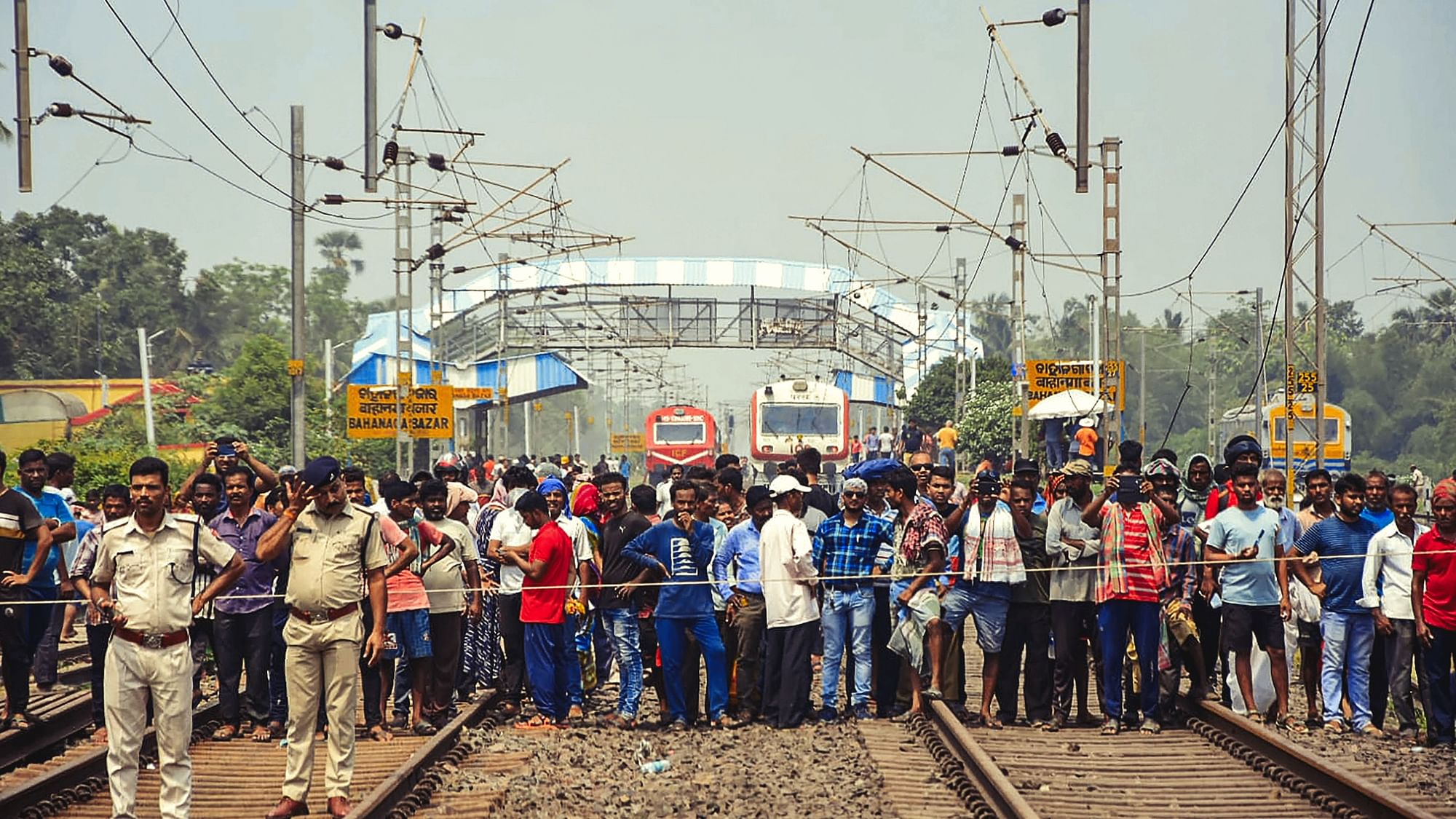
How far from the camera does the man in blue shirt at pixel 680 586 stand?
1158 centimetres

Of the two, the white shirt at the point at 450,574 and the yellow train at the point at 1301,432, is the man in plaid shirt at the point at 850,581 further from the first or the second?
the yellow train at the point at 1301,432

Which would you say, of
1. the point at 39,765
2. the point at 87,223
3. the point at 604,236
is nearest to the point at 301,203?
the point at 604,236

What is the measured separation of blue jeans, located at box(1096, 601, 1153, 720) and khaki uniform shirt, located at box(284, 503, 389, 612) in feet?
17.0

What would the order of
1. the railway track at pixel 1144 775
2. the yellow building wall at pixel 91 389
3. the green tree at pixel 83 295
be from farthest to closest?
the green tree at pixel 83 295, the yellow building wall at pixel 91 389, the railway track at pixel 1144 775

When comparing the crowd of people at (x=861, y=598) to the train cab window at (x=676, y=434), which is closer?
the crowd of people at (x=861, y=598)

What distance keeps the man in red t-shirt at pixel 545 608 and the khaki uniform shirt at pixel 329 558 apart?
2.85 metres

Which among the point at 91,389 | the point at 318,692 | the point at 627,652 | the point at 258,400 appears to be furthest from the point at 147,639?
the point at 91,389

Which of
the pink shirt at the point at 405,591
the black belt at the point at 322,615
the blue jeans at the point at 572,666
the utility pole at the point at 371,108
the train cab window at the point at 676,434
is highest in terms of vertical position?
the utility pole at the point at 371,108

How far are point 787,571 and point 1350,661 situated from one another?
392cm

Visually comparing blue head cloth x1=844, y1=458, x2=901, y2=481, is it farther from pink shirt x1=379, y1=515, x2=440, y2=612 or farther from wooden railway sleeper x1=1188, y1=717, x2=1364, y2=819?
pink shirt x1=379, y1=515, x2=440, y2=612

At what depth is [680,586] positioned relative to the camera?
11594 millimetres

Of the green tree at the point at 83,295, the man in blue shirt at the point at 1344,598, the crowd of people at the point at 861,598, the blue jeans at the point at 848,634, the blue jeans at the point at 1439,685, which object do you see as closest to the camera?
the blue jeans at the point at 1439,685

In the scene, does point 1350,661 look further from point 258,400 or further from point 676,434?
point 258,400

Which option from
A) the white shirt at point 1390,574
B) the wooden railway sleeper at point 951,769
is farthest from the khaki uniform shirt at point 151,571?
the white shirt at point 1390,574
